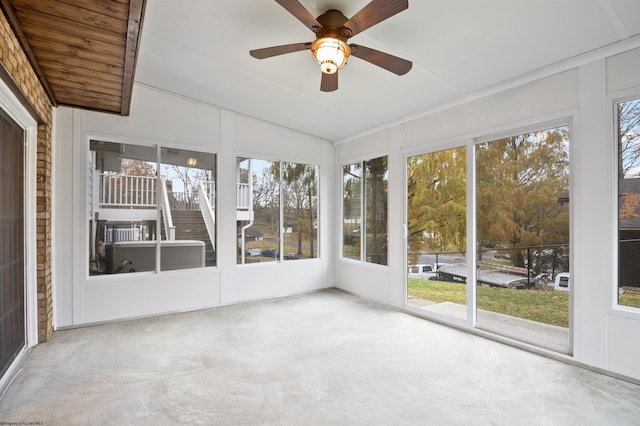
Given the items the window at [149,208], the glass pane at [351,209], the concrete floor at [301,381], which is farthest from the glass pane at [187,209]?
the glass pane at [351,209]

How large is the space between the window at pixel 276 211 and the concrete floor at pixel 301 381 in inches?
63.4

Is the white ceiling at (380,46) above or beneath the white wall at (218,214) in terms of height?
above

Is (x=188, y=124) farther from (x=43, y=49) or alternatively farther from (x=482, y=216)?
(x=482, y=216)

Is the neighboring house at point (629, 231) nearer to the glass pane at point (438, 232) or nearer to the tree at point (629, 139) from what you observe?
the tree at point (629, 139)

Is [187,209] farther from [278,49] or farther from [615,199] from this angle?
[615,199]

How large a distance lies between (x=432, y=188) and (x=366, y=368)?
2500mm

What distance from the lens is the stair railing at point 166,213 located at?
4500 mm

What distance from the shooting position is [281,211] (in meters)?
5.53

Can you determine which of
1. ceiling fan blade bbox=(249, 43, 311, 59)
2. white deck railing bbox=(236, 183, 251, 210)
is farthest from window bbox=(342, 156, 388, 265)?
ceiling fan blade bbox=(249, 43, 311, 59)

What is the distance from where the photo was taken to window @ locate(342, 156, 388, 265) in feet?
16.7

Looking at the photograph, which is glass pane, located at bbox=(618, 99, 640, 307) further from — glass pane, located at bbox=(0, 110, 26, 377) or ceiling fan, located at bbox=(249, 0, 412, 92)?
glass pane, located at bbox=(0, 110, 26, 377)

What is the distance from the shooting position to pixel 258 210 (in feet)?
17.3

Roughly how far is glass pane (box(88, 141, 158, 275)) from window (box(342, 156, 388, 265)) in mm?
3072

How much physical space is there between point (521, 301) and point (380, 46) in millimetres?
2919
